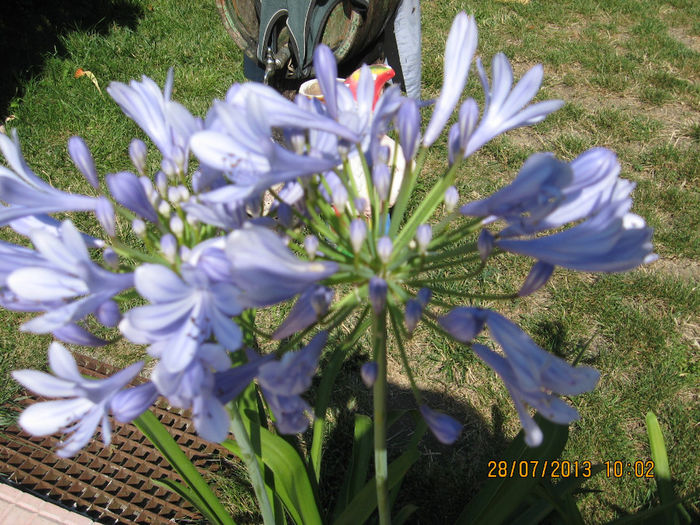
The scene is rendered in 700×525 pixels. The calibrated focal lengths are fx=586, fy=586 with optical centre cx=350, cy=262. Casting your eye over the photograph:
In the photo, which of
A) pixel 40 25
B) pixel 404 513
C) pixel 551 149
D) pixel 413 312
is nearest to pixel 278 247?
pixel 413 312

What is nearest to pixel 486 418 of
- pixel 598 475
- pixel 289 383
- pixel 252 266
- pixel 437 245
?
pixel 598 475

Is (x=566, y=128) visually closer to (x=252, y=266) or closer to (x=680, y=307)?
(x=680, y=307)

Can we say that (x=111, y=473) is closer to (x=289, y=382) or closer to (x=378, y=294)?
(x=289, y=382)

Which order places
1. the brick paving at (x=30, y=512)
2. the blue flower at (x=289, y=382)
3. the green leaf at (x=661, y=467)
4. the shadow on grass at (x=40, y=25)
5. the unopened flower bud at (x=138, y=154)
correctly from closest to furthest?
the blue flower at (x=289, y=382), the unopened flower bud at (x=138, y=154), the green leaf at (x=661, y=467), the brick paving at (x=30, y=512), the shadow on grass at (x=40, y=25)

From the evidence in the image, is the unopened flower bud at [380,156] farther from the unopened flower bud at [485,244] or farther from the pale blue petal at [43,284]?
the pale blue petal at [43,284]

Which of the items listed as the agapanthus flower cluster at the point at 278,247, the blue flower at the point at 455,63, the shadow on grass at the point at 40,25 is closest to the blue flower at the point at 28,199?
the agapanthus flower cluster at the point at 278,247

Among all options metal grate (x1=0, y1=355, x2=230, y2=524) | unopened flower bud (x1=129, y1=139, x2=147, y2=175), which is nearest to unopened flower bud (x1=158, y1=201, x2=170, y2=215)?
unopened flower bud (x1=129, y1=139, x2=147, y2=175)
